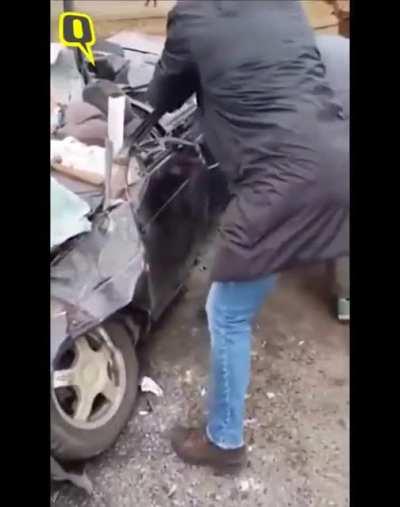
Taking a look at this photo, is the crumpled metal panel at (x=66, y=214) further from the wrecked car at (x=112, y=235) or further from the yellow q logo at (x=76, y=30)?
the yellow q logo at (x=76, y=30)

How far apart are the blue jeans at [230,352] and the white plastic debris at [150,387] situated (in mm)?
102

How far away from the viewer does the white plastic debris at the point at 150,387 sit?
145cm

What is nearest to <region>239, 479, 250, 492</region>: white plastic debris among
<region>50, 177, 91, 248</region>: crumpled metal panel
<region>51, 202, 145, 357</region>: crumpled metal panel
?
<region>51, 202, 145, 357</region>: crumpled metal panel

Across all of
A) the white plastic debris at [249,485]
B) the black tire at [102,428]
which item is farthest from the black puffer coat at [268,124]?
the white plastic debris at [249,485]

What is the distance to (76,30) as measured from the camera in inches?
43.8

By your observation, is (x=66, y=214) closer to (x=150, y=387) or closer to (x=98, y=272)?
(x=98, y=272)

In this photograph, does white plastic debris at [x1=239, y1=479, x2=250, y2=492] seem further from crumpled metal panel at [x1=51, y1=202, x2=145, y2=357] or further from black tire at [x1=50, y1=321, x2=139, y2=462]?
crumpled metal panel at [x1=51, y1=202, x2=145, y2=357]

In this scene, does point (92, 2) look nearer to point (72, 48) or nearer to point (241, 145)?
point (72, 48)

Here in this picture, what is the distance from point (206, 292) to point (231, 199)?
0.70ft

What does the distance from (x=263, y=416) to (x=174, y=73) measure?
22.1 inches

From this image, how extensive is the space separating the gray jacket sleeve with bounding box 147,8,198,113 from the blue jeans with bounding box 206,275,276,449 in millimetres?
276

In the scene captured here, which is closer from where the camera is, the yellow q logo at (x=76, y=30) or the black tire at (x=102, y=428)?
the yellow q logo at (x=76, y=30)
